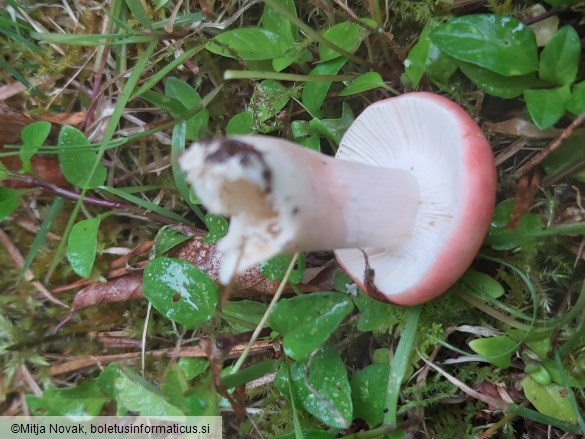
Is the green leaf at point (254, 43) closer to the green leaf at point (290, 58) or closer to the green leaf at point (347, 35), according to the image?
the green leaf at point (290, 58)

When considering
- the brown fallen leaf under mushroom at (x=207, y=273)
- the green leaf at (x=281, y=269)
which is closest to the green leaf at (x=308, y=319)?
the green leaf at (x=281, y=269)

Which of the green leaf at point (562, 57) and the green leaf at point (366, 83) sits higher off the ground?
the green leaf at point (562, 57)

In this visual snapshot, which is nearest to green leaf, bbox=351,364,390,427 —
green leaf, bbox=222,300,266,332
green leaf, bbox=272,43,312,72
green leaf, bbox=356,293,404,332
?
green leaf, bbox=356,293,404,332

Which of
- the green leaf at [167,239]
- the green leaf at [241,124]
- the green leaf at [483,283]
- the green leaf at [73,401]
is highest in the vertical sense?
the green leaf at [241,124]

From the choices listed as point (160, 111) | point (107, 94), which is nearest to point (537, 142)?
point (160, 111)

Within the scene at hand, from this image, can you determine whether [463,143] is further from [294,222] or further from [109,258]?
[109,258]

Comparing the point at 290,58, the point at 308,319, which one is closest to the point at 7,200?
the point at 290,58

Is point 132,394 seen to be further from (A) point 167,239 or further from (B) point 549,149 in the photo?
(B) point 549,149

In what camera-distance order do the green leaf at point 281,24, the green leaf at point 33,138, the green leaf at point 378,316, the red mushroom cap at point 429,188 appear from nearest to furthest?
the red mushroom cap at point 429,188
the green leaf at point 378,316
the green leaf at point 281,24
the green leaf at point 33,138

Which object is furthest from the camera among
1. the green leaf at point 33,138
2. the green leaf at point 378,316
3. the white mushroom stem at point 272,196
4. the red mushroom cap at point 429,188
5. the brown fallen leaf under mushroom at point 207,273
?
the green leaf at point 33,138
